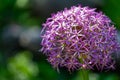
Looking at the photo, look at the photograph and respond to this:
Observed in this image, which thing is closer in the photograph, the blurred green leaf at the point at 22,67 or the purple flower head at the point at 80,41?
the purple flower head at the point at 80,41

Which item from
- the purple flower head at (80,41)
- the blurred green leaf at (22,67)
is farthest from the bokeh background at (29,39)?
the purple flower head at (80,41)

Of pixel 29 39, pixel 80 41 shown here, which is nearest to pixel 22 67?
pixel 29 39

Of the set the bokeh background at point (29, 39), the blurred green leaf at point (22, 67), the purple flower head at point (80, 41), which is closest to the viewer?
the purple flower head at point (80, 41)

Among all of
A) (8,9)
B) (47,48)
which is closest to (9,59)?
(8,9)

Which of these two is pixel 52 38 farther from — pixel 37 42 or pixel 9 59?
pixel 37 42

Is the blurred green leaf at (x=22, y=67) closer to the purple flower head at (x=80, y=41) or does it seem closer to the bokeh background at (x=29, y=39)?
the bokeh background at (x=29, y=39)

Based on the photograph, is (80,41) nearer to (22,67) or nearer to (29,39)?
(22,67)
